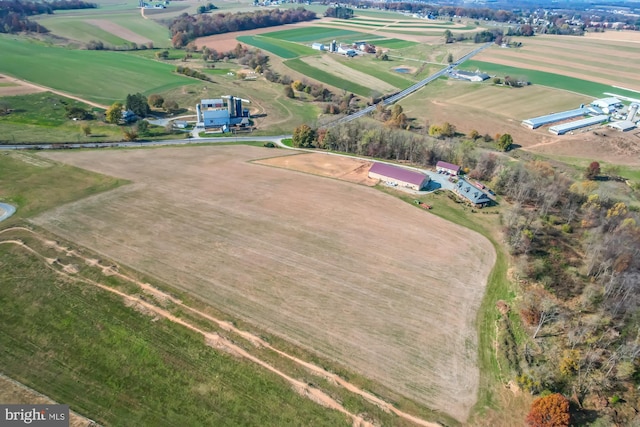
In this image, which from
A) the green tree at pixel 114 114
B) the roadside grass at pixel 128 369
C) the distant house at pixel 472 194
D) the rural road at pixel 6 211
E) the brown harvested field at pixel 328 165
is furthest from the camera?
the green tree at pixel 114 114

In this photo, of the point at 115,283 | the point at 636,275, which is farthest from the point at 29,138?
the point at 636,275

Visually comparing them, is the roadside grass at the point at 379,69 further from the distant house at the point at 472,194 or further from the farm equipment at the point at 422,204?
the farm equipment at the point at 422,204

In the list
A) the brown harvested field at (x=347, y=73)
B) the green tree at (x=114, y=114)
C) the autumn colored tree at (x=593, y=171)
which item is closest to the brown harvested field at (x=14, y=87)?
the green tree at (x=114, y=114)

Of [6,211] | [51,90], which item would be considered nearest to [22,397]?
[6,211]

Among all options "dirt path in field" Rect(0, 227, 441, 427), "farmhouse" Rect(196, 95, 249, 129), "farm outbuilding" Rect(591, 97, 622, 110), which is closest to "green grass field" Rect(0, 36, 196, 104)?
"farmhouse" Rect(196, 95, 249, 129)

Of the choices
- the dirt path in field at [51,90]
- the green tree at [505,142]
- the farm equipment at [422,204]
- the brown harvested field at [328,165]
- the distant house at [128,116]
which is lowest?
the farm equipment at [422,204]

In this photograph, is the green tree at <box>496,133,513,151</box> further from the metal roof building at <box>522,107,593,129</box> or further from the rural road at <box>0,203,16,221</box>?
the rural road at <box>0,203,16,221</box>
